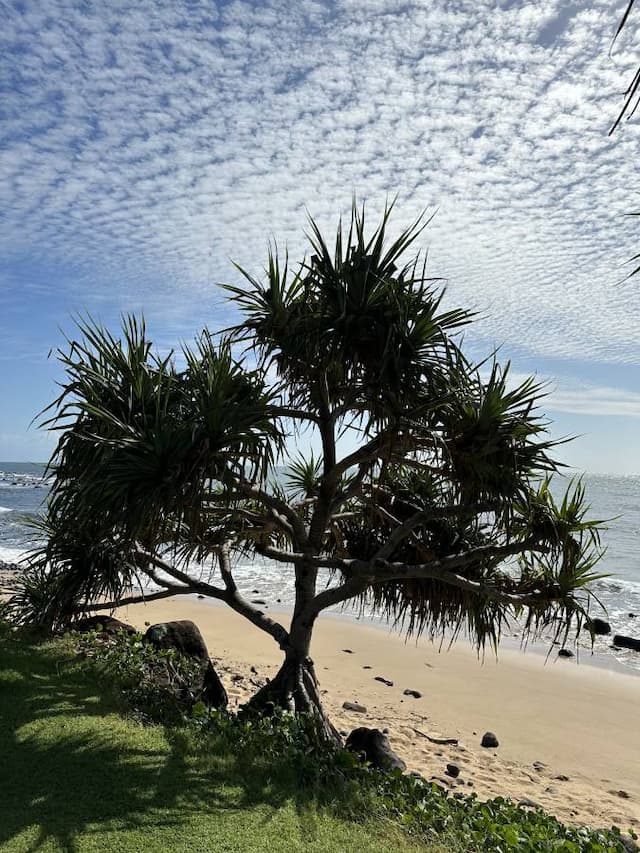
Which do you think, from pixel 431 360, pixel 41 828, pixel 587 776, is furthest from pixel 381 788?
pixel 587 776

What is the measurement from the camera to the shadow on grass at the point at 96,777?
3873mm

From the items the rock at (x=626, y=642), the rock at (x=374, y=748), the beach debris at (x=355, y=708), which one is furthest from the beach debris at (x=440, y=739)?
the rock at (x=626, y=642)

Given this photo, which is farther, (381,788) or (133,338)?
(133,338)

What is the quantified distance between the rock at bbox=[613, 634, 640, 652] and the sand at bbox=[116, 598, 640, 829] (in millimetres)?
1891

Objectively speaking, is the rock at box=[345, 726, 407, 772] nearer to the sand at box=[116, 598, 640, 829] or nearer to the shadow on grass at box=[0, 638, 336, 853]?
the sand at box=[116, 598, 640, 829]

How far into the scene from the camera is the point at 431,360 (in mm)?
5816

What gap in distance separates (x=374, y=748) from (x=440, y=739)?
2.62m

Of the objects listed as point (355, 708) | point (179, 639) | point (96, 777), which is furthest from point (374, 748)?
point (96, 777)

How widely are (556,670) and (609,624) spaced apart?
458cm

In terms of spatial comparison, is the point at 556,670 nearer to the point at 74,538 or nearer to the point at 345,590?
the point at 345,590

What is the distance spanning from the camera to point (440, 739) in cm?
911

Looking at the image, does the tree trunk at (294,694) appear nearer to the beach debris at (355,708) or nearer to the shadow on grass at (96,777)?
the shadow on grass at (96,777)

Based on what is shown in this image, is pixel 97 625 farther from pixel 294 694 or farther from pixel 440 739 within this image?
pixel 440 739

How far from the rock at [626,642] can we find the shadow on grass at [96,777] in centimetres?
1211
